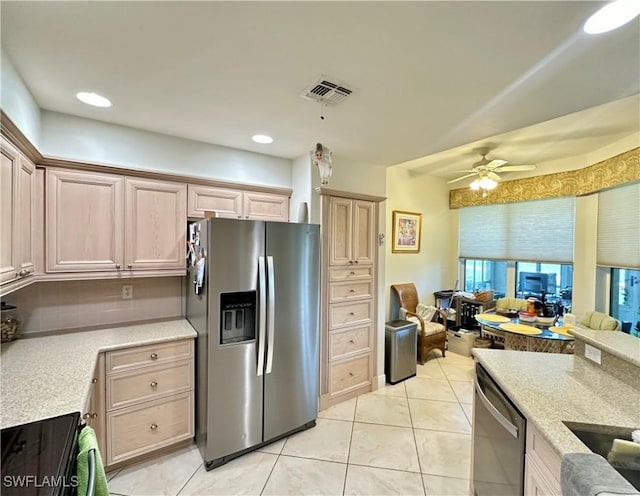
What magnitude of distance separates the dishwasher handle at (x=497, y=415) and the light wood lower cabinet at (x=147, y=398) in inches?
79.3

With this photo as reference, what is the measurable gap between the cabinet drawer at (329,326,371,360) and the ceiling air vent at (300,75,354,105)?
2124mm

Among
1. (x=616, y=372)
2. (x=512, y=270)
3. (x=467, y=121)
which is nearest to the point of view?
(x=616, y=372)

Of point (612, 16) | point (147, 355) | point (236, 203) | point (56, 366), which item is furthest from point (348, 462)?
point (612, 16)

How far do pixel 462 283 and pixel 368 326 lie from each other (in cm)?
284

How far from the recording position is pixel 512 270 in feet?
15.2

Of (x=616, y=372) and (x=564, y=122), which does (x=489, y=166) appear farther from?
(x=616, y=372)

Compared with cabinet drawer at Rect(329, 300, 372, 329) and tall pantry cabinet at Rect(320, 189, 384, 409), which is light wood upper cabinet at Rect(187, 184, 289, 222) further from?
cabinet drawer at Rect(329, 300, 372, 329)

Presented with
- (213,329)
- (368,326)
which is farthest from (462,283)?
(213,329)

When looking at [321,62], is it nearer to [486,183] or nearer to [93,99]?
[93,99]

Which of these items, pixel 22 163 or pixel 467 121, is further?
pixel 467 121

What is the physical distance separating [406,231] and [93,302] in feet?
13.1

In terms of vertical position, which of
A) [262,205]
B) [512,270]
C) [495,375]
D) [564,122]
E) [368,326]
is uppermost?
[564,122]

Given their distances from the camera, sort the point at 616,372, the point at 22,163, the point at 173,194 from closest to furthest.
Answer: the point at 616,372 → the point at 22,163 → the point at 173,194

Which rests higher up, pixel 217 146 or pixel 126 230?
pixel 217 146
